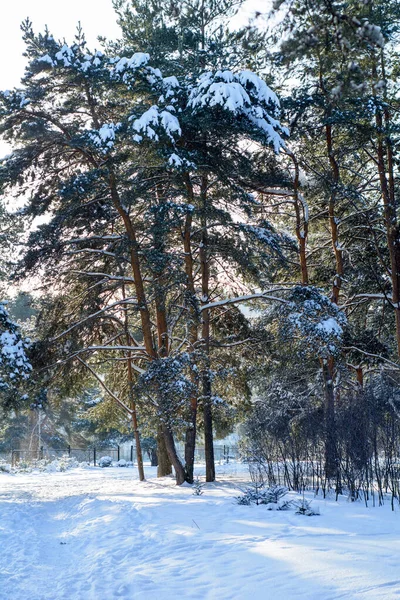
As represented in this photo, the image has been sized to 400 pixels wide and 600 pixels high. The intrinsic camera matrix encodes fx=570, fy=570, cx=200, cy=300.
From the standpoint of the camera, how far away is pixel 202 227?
1412 centimetres

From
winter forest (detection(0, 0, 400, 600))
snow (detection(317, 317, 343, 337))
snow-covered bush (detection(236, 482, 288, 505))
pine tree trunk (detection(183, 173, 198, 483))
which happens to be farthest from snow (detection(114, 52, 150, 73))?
snow-covered bush (detection(236, 482, 288, 505))

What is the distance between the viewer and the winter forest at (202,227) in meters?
11.6

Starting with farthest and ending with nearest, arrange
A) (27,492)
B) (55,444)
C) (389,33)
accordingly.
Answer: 1. (55,444)
2. (27,492)
3. (389,33)

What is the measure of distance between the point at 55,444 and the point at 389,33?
36716 millimetres

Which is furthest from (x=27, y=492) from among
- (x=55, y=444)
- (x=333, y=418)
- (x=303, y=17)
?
(x=55, y=444)

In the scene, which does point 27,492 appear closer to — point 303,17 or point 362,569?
point 362,569

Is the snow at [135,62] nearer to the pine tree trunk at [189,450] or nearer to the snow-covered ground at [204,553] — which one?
the pine tree trunk at [189,450]

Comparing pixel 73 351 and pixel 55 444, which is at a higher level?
pixel 73 351

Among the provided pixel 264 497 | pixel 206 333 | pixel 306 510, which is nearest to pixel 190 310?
pixel 206 333

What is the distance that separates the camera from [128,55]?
1469 cm

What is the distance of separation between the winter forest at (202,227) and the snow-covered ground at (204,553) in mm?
1743

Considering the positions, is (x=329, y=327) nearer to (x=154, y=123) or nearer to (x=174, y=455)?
(x=174, y=455)

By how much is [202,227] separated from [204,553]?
9119mm

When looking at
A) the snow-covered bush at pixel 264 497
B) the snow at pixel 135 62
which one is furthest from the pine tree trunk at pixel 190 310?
the snow-covered bush at pixel 264 497
